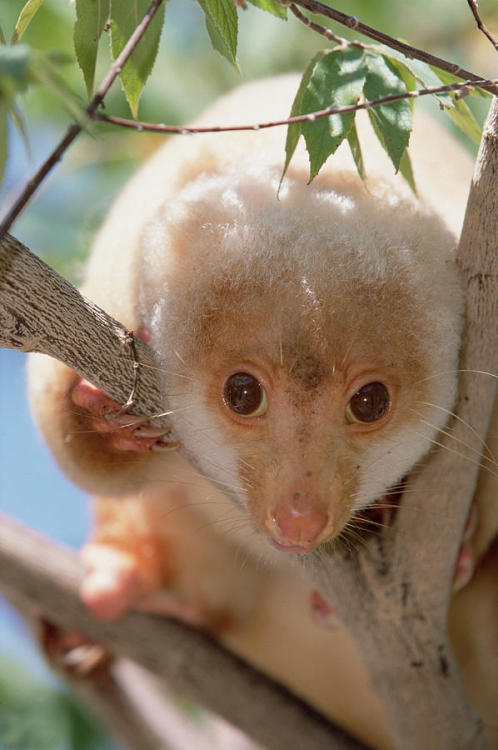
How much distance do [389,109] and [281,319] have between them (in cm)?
55

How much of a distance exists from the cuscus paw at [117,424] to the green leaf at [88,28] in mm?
896

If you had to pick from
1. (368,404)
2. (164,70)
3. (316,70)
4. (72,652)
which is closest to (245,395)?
(368,404)

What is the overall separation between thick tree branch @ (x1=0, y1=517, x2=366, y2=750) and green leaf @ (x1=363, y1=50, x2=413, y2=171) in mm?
2334

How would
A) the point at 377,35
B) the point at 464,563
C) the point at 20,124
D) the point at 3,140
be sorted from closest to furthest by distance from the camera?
the point at 20,124 → the point at 3,140 → the point at 377,35 → the point at 464,563

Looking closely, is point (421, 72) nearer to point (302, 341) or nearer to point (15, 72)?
point (302, 341)

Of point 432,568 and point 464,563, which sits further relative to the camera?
point 464,563

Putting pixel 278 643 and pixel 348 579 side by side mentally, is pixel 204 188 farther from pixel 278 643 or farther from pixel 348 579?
pixel 278 643

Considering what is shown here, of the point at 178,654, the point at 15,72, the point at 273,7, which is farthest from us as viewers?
the point at 178,654

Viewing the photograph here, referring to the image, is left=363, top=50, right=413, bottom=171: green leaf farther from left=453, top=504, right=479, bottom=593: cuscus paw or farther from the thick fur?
left=453, top=504, right=479, bottom=593: cuscus paw

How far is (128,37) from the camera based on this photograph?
6.49 feet

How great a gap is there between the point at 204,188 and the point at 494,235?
0.81 meters

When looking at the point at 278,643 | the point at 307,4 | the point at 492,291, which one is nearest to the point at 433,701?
the point at 278,643

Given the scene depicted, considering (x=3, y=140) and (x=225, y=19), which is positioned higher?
(x=225, y=19)

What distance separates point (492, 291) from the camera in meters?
2.33
